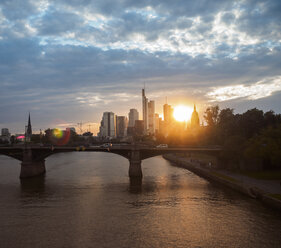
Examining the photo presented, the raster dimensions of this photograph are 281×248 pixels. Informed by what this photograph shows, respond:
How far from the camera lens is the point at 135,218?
31156 mm

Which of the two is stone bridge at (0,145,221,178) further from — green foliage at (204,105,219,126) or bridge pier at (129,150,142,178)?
green foliage at (204,105,219,126)

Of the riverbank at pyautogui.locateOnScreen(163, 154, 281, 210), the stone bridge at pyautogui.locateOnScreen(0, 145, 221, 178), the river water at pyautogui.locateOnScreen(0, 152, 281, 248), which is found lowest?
the river water at pyautogui.locateOnScreen(0, 152, 281, 248)

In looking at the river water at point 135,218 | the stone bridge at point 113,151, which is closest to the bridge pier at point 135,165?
the stone bridge at point 113,151

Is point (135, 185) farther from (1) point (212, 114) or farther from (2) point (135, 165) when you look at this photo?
(1) point (212, 114)

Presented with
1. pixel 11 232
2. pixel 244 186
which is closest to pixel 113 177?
pixel 244 186

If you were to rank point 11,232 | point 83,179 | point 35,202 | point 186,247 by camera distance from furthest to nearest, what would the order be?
1. point 83,179
2. point 35,202
3. point 11,232
4. point 186,247

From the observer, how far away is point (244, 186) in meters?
40.1

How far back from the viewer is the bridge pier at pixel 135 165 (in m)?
60.6

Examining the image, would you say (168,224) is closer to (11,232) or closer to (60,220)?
(60,220)

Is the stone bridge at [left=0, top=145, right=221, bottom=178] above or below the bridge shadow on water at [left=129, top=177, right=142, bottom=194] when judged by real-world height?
above

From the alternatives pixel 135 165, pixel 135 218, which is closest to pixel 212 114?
pixel 135 165

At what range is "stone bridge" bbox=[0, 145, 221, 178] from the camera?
60.5 metres

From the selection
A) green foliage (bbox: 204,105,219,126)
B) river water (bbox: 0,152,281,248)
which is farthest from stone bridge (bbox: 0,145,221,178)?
green foliage (bbox: 204,105,219,126)

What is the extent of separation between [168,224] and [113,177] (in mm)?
33454
